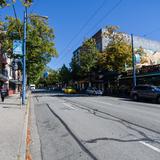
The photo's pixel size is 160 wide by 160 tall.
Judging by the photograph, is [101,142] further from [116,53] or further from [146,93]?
[116,53]

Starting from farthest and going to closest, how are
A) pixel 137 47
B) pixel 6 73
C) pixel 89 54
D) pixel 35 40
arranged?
pixel 137 47 → pixel 89 54 → pixel 6 73 → pixel 35 40

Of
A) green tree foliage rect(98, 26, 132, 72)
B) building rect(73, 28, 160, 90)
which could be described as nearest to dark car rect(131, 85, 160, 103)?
green tree foliage rect(98, 26, 132, 72)

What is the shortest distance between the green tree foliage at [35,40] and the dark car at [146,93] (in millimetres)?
16269

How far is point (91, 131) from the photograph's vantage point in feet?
36.8

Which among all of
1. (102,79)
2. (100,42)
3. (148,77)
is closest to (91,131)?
(148,77)

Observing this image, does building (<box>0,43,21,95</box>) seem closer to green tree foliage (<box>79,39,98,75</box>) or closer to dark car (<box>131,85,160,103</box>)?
green tree foliage (<box>79,39,98,75</box>)

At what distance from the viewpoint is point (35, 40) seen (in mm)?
42906

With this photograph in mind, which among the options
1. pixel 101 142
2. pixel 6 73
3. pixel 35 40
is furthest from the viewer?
pixel 6 73

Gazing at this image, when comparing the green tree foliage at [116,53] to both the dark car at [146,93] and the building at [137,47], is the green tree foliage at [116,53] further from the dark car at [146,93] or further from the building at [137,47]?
the building at [137,47]

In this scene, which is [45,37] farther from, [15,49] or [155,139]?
[155,139]

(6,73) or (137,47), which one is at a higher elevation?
(137,47)

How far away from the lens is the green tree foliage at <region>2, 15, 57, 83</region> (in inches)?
1689

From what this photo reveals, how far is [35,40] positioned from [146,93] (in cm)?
1853

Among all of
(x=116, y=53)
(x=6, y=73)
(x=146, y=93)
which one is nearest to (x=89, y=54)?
(x=6, y=73)
